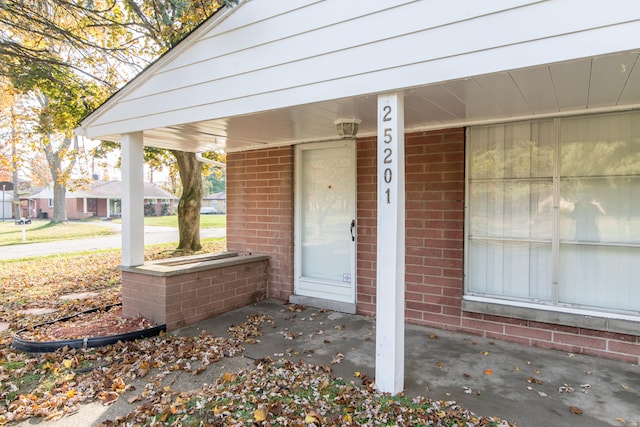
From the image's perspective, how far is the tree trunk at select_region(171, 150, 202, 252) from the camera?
9539 mm

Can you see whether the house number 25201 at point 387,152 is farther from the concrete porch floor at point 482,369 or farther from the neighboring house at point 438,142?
the concrete porch floor at point 482,369

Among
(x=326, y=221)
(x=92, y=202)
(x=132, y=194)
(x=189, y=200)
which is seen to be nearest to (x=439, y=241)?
(x=326, y=221)

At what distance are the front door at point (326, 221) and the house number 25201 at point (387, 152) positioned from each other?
2.19 m

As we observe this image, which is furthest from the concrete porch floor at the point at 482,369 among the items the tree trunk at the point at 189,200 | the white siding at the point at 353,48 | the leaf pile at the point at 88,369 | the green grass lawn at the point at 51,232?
the green grass lawn at the point at 51,232

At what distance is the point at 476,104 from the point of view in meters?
3.27

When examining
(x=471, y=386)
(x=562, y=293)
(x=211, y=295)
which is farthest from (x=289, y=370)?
(x=562, y=293)

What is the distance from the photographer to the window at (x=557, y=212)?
11.4 feet

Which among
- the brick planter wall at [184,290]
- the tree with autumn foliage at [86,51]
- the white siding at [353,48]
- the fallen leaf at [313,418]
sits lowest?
the fallen leaf at [313,418]

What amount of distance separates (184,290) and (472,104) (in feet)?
12.1

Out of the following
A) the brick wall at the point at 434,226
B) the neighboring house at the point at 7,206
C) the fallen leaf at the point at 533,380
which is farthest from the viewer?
the neighboring house at the point at 7,206

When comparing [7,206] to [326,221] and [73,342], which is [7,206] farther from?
[326,221]

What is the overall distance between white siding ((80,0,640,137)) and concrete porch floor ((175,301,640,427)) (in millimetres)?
2287

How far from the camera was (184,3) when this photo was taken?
16.0ft

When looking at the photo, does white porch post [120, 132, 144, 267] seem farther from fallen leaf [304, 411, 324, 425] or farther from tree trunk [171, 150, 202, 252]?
tree trunk [171, 150, 202, 252]
